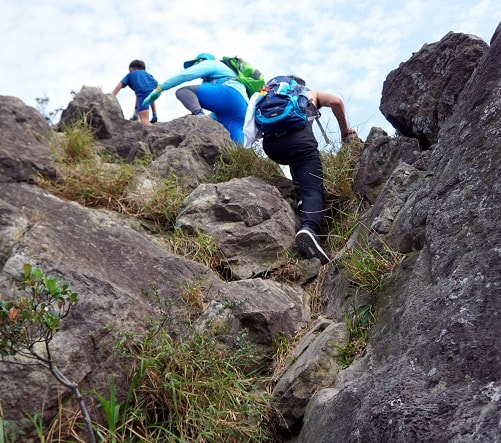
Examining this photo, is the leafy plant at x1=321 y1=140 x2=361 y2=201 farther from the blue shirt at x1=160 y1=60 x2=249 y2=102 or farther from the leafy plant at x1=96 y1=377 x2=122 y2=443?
the leafy plant at x1=96 y1=377 x2=122 y2=443

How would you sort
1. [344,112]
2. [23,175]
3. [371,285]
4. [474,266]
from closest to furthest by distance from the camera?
[474,266] < [371,285] < [23,175] < [344,112]

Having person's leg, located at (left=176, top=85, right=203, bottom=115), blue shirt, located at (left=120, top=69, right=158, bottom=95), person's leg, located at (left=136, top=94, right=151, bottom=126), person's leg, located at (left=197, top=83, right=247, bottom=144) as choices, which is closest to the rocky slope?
person's leg, located at (left=197, top=83, right=247, bottom=144)

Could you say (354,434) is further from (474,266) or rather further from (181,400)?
(181,400)

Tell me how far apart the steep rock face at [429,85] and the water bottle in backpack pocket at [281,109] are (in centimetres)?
81

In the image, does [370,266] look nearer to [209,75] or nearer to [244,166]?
[244,166]

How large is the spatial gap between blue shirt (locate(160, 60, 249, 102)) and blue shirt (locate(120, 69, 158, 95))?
2132 mm

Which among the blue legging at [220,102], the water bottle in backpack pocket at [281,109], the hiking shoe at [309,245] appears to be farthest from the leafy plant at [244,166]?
the hiking shoe at [309,245]

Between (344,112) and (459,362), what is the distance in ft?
15.0

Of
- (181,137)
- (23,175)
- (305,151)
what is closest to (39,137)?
(23,175)

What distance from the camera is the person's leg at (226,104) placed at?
814 centimetres

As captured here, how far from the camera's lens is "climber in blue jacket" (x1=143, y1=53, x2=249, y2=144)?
8047 millimetres

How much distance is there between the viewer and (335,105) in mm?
6539

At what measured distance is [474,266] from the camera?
105 inches

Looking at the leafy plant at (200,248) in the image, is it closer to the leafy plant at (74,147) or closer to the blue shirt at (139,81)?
the leafy plant at (74,147)
